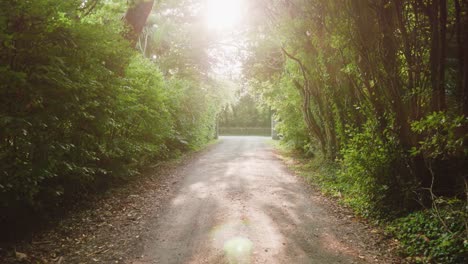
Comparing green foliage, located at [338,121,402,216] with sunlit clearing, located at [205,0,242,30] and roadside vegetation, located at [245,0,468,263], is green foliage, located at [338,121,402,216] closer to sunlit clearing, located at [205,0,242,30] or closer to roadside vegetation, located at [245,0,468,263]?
roadside vegetation, located at [245,0,468,263]

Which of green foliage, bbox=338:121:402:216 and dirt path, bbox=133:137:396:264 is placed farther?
green foliage, bbox=338:121:402:216

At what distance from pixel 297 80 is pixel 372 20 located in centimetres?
696

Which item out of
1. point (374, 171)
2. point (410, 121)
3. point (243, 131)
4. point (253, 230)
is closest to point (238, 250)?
point (253, 230)

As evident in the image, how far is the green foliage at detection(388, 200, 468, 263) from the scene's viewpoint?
473cm

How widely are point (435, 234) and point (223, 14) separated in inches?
586

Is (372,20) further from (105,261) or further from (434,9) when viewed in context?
(105,261)

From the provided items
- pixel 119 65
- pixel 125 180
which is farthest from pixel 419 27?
pixel 125 180

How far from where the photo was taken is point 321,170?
490 inches

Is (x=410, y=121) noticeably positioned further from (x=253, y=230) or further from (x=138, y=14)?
(x=138, y=14)

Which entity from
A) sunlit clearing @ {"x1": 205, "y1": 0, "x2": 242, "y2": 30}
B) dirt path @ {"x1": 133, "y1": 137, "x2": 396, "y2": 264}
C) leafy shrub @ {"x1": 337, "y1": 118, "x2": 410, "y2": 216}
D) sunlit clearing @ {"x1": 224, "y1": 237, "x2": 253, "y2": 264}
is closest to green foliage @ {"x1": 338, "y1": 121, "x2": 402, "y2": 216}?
leafy shrub @ {"x1": 337, "y1": 118, "x2": 410, "y2": 216}

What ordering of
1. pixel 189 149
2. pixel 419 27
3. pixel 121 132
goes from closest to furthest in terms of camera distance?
pixel 419 27, pixel 121 132, pixel 189 149

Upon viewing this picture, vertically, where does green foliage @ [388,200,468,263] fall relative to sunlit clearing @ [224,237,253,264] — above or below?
above

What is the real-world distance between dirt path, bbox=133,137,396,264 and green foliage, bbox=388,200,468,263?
495 mm

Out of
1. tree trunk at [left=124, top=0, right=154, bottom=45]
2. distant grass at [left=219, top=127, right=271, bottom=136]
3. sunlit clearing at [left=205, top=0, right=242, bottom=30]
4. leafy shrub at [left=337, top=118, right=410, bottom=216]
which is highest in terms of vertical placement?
sunlit clearing at [left=205, top=0, right=242, bottom=30]
